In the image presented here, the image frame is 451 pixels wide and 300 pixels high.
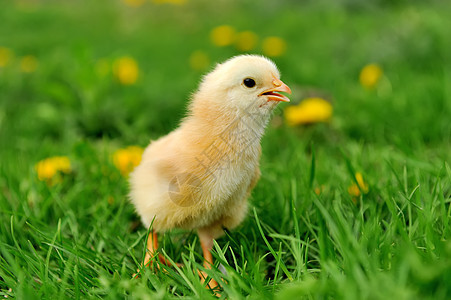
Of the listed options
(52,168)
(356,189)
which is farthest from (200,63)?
(356,189)

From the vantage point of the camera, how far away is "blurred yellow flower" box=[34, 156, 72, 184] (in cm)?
291

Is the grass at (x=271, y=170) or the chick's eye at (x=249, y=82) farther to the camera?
the chick's eye at (x=249, y=82)

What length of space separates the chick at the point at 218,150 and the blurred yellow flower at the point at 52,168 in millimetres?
1216

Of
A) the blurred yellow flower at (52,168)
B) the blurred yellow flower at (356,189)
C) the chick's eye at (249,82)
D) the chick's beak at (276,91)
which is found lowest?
the blurred yellow flower at (52,168)

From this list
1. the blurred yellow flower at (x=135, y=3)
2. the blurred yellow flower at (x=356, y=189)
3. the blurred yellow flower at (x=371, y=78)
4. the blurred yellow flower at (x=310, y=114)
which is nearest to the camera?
the blurred yellow flower at (x=356, y=189)

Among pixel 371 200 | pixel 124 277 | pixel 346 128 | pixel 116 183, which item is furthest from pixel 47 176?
pixel 346 128

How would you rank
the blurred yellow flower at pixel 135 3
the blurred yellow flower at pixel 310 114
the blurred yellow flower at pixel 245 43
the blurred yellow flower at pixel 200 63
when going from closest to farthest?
the blurred yellow flower at pixel 310 114 → the blurred yellow flower at pixel 200 63 → the blurred yellow flower at pixel 245 43 → the blurred yellow flower at pixel 135 3

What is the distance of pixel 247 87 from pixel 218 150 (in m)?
0.30

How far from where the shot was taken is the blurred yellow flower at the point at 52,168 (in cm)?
291

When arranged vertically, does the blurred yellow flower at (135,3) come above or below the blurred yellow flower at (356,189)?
above

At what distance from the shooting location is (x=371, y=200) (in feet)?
7.50

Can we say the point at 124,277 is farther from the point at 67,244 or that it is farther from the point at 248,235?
the point at 248,235

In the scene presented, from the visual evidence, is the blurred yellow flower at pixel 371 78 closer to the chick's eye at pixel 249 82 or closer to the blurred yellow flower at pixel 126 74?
the blurred yellow flower at pixel 126 74

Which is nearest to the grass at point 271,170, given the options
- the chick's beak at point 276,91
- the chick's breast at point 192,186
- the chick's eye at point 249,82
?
the chick's breast at point 192,186
